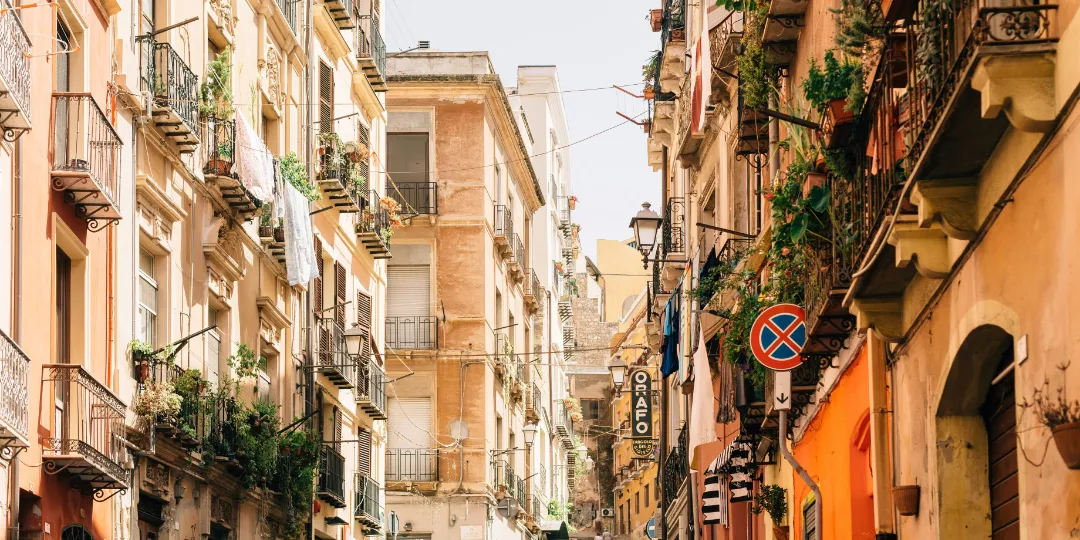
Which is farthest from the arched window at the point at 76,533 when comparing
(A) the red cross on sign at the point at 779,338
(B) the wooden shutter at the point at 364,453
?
(B) the wooden shutter at the point at 364,453

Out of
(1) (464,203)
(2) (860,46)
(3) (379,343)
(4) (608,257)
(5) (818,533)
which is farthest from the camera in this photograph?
(4) (608,257)

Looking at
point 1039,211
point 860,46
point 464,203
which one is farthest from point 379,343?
point 1039,211

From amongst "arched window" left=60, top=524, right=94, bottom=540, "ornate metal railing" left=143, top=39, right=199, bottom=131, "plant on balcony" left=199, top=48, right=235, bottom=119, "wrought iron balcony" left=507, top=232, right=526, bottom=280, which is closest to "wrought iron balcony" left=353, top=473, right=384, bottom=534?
"plant on balcony" left=199, top=48, right=235, bottom=119

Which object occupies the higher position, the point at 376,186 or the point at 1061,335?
the point at 376,186

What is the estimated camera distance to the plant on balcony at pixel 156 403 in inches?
818

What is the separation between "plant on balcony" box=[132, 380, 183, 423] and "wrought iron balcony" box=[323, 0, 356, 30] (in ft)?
42.1

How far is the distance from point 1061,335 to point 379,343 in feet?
97.8

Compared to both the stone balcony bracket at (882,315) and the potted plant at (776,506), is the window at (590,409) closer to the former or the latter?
the potted plant at (776,506)

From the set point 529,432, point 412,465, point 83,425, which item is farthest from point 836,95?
point 529,432

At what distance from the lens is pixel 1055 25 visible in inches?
334

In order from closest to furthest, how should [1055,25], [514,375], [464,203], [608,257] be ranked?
[1055,25], [464,203], [514,375], [608,257]

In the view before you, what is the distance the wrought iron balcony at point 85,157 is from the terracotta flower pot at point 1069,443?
12.1 meters

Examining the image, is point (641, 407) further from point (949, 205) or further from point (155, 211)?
point (949, 205)

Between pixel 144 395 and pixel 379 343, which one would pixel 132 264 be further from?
pixel 379 343
